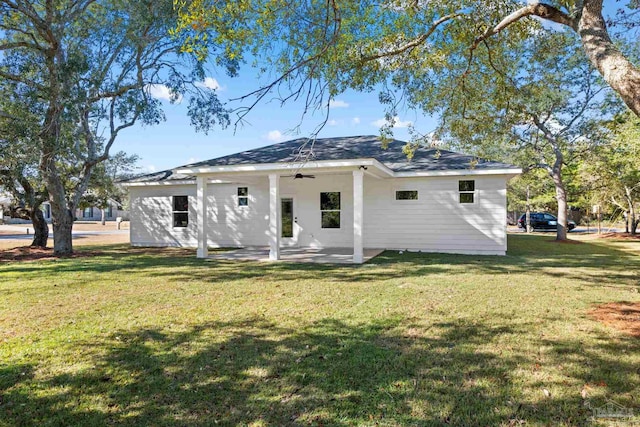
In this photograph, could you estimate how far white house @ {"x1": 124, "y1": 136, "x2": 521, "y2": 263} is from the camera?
1099 centimetres

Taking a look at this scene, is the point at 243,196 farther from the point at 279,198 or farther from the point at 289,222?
the point at 279,198

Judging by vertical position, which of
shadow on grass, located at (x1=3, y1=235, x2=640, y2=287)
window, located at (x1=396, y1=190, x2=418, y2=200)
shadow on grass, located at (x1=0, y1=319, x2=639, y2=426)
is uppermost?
window, located at (x1=396, y1=190, x2=418, y2=200)

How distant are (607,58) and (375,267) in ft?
20.4

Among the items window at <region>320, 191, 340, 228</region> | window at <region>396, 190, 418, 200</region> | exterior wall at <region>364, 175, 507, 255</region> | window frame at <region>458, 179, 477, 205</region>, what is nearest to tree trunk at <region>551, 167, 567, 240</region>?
exterior wall at <region>364, 175, 507, 255</region>

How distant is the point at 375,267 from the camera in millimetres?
9312

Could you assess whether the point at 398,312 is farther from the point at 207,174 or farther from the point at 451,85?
the point at 207,174

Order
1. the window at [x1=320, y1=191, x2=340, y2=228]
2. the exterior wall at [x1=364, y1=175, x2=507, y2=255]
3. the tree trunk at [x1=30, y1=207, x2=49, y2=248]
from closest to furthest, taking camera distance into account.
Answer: the exterior wall at [x1=364, y1=175, x2=507, y2=255] → the window at [x1=320, y1=191, x2=340, y2=228] → the tree trunk at [x1=30, y1=207, x2=49, y2=248]

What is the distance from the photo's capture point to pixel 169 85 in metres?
13.7

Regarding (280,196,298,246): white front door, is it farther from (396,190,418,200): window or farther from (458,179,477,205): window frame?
(458,179,477,205): window frame

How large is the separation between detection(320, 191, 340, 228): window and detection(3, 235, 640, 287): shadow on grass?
2.90 metres

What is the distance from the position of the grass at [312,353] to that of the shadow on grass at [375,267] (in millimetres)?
801

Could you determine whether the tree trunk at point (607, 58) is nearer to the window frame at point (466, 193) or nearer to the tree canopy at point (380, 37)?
the tree canopy at point (380, 37)

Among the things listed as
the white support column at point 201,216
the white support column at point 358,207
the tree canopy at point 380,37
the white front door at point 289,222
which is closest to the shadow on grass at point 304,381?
the tree canopy at point 380,37

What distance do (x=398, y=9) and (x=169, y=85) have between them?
9.69 metres
